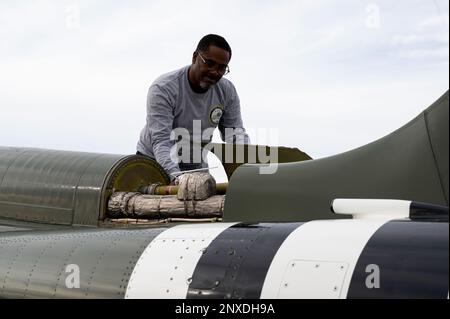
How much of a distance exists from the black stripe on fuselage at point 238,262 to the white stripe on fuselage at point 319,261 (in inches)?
2.6

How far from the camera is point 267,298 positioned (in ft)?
10.2

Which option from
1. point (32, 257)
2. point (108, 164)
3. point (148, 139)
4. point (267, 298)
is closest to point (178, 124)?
point (148, 139)

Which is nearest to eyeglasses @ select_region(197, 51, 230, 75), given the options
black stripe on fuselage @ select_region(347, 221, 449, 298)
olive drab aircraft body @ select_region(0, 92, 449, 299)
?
olive drab aircraft body @ select_region(0, 92, 449, 299)

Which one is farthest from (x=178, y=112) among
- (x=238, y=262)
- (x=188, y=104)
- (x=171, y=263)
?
(x=238, y=262)

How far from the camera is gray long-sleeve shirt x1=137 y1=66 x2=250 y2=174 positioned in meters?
5.35

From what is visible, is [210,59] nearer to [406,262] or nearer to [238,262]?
[238,262]

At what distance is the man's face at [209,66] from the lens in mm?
5254

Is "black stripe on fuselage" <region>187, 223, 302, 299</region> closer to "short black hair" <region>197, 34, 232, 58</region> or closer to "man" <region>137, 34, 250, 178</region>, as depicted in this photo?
"man" <region>137, 34, 250, 178</region>

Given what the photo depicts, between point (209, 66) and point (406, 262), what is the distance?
283 centimetres

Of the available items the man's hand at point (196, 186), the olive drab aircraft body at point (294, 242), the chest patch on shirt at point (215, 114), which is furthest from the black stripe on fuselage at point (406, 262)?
the chest patch on shirt at point (215, 114)

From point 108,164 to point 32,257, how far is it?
3.53 ft

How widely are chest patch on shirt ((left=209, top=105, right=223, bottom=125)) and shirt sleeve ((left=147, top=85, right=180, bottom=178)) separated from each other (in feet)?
1.36

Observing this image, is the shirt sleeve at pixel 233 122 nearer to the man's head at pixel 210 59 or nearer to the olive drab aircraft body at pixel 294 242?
the man's head at pixel 210 59
